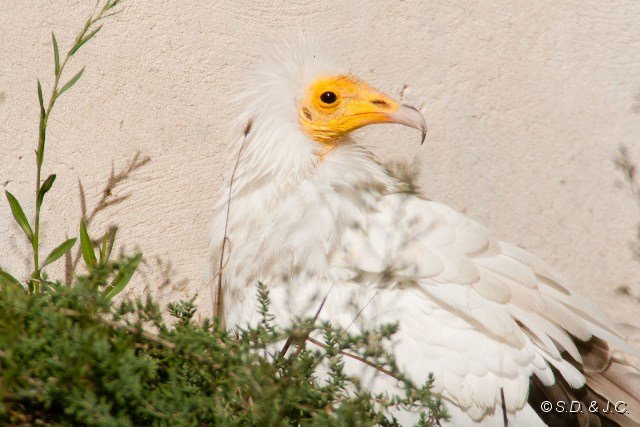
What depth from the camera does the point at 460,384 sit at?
229 cm

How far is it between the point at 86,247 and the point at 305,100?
105 centimetres

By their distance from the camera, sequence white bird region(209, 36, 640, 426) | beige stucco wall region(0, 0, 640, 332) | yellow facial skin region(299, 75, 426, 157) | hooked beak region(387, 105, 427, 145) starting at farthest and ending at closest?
beige stucco wall region(0, 0, 640, 332), yellow facial skin region(299, 75, 426, 157), hooked beak region(387, 105, 427, 145), white bird region(209, 36, 640, 426)

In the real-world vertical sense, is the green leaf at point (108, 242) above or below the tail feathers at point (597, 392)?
below

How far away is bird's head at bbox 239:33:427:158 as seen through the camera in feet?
9.06

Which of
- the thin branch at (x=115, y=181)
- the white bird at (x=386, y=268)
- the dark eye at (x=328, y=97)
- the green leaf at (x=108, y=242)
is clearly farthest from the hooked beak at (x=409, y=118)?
the green leaf at (x=108, y=242)

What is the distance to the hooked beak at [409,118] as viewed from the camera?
8.63 feet

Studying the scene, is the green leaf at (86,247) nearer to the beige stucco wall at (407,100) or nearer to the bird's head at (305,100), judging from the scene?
the beige stucco wall at (407,100)

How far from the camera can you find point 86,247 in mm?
3020

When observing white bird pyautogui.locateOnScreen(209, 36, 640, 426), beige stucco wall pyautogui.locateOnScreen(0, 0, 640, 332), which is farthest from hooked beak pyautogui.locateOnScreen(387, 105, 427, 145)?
beige stucco wall pyautogui.locateOnScreen(0, 0, 640, 332)

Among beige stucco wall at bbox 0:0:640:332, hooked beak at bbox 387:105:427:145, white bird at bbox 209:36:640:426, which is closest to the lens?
white bird at bbox 209:36:640:426

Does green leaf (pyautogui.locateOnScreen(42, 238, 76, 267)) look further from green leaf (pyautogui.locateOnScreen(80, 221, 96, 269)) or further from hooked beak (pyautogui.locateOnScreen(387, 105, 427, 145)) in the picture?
hooked beak (pyautogui.locateOnScreen(387, 105, 427, 145))

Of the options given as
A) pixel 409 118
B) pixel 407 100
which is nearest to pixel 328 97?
pixel 409 118

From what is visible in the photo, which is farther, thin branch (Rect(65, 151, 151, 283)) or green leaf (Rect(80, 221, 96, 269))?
thin branch (Rect(65, 151, 151, 283))

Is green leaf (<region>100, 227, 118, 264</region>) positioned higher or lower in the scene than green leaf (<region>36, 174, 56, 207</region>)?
lower
